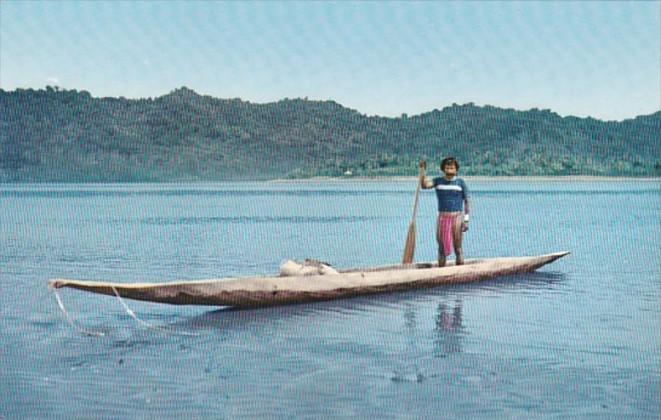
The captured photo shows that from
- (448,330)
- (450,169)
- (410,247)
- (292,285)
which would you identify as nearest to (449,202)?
(450,169)

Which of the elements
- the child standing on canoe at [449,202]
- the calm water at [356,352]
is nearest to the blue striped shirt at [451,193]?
the child standing on canoe at [449,202]

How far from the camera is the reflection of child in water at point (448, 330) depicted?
10883 mm

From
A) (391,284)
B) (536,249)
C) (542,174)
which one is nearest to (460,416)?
(391,284)

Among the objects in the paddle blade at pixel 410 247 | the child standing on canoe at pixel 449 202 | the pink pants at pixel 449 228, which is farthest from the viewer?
the paddle blade at pixel 410 247

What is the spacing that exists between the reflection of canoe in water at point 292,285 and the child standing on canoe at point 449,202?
0.58m

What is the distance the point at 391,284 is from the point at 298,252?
1265 centimetres

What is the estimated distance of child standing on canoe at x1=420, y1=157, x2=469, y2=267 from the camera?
15.4m

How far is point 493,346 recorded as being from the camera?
11.0 m

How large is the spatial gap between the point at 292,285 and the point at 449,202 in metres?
3.49

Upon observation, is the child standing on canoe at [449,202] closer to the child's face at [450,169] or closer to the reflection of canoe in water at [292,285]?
the child's face at [450,169]

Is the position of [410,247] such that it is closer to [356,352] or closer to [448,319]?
[448,319]

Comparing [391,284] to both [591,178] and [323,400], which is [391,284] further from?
[591,178]

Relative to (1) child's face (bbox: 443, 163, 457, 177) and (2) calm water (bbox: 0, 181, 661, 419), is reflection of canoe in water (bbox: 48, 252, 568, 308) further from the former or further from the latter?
(1) child's face (bbox: 443, 163, 457, 177)

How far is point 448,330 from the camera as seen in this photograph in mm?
12234
